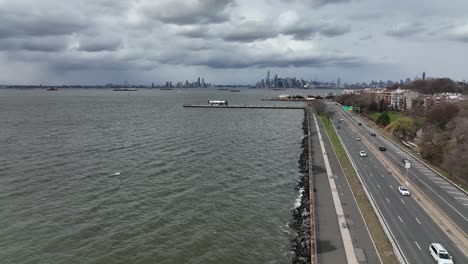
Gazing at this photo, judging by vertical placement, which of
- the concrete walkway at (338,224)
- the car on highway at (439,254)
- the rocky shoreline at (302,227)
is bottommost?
the rocky shoreline at (302,227)

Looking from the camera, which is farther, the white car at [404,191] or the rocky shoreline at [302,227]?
the white car at [404,191]

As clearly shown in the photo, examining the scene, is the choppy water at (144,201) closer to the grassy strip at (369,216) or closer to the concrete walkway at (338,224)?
the concrete walkway at (338,224)

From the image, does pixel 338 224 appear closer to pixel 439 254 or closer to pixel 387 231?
pixel 387 231

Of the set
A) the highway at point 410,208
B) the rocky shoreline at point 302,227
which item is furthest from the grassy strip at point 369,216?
the rocky shoreline at point 302,227

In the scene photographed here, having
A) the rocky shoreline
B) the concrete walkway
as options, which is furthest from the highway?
the rocky shoreline

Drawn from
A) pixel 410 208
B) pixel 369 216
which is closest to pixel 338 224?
pixel 369 216

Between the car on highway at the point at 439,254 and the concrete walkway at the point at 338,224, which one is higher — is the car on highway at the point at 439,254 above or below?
above
